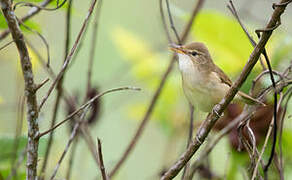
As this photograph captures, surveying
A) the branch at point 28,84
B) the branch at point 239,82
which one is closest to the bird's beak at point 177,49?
the branch at point 239,82

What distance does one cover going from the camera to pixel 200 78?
5.88 ft

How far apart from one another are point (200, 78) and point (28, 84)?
0.95 metres

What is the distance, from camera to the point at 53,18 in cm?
364

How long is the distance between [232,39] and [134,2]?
231cm

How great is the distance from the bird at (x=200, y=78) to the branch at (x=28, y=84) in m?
0.76

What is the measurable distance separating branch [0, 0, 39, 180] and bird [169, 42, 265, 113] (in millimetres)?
765

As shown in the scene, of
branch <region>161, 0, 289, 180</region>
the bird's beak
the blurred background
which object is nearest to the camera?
branch <region>161, 0, 289, 180</region>

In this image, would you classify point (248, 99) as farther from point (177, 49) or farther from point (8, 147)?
point (8, 147)

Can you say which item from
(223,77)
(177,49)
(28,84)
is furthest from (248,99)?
(28,84)

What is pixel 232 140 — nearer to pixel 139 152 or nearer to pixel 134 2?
pixel 139 152

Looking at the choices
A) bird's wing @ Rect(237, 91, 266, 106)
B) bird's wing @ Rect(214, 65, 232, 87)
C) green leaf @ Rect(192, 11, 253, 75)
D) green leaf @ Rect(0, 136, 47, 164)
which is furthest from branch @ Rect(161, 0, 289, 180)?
green leaf @ Rect(192, 11, 253, 75)

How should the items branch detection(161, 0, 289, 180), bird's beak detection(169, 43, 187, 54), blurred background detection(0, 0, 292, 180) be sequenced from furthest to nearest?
bird's beak detection(169, 43, 187, 54) < blurred background detection(0, 0, 292, 180) < branch detection(161, 0, 289, 180)

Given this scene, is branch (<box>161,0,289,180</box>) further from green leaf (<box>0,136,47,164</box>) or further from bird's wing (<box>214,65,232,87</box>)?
bird's wing (<box>214,65,232,87</box>)

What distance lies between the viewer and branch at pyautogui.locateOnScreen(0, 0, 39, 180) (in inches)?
36.0
